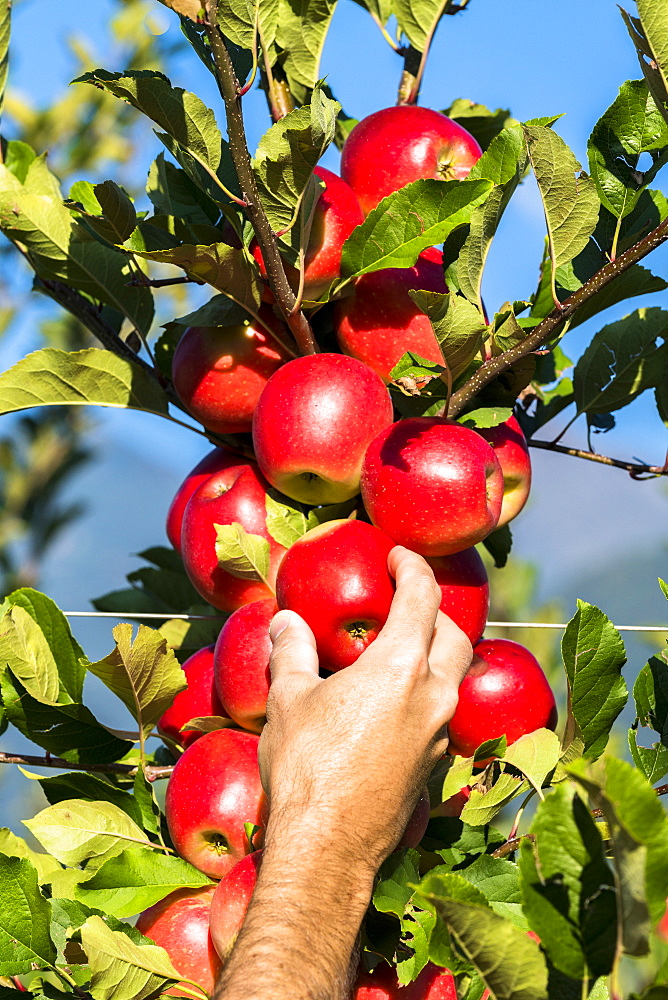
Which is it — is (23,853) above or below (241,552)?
below

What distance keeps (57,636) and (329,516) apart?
32cm

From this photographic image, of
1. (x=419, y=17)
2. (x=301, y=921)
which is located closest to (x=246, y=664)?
(x=301, y=921)

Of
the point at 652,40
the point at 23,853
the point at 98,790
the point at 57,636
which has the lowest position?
the point at 23,853

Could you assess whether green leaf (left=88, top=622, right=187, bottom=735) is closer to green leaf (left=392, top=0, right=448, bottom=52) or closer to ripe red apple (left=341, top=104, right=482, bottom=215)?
ripe red apple (left=341, top=104, right=482, bottom=215)

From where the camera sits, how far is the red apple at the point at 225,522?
3.01ft

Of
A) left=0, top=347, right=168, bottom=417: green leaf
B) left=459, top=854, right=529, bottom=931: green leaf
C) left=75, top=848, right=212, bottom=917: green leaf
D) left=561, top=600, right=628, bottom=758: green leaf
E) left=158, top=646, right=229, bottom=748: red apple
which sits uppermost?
left=0, top=347, right=168, bottom=417: green leaf

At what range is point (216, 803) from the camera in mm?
834

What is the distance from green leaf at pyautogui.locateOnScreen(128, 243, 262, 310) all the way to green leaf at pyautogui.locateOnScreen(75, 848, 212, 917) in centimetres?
54

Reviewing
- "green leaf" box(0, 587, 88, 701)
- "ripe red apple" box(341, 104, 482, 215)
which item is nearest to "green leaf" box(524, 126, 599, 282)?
"ripe red apple" box(341, 104, 482, 215)

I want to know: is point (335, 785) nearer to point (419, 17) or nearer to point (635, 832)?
point (635, 832)

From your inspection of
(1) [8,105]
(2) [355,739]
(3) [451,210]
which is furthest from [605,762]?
(1) [8,105]

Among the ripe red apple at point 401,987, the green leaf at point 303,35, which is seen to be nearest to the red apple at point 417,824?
the ripe red apple at point 401,987

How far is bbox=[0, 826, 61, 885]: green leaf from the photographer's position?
2.96ft

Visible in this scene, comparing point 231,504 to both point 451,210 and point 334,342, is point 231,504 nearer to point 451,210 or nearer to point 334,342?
point 334,342
